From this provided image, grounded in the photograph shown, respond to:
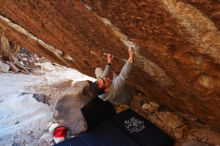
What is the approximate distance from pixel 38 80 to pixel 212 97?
7.41 meters

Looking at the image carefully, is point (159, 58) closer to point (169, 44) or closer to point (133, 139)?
point (169, 44)

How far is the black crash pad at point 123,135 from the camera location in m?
3.34

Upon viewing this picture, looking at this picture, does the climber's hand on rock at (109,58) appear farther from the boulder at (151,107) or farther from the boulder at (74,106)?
the boulder at (151,107)

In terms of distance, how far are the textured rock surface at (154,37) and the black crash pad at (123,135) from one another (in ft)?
1.77

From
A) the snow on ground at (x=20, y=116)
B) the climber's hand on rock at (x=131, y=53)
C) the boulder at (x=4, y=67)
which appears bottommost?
the boulder at (x=4, y=67)

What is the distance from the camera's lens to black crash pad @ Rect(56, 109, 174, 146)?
3.34 meters

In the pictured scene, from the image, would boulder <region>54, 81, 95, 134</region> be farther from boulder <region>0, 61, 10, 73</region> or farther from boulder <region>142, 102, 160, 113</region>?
boulder <region>0, 61, 10, 73</region>

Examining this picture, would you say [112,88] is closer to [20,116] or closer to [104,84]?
[104,84]

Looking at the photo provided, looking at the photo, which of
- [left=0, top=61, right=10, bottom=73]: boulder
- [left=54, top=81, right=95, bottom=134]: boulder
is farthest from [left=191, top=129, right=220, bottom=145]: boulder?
[left=0, top=61, right=10, bottom=73]: boulder

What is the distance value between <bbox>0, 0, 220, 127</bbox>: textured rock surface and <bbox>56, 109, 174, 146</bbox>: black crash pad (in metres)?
0.54

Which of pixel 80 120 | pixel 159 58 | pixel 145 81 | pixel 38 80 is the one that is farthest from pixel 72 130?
pixel 38 80

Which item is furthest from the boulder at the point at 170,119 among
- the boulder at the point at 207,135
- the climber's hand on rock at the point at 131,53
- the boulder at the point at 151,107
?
the climber's hand on rock at the point at 131,53

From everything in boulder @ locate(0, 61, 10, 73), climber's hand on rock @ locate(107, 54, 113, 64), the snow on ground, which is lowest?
boulder @ locate(0, 61, 10, 73)

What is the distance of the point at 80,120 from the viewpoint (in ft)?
11.9
